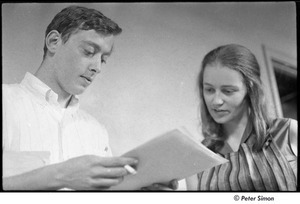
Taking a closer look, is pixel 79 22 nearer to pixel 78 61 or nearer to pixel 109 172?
pixel 78 61

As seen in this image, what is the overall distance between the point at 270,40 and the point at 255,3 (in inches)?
5.4

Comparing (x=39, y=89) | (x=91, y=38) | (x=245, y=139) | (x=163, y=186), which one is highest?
(x=91, y=38)

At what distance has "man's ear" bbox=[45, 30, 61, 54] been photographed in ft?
4.65

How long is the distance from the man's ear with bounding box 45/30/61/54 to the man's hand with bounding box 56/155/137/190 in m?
0.39

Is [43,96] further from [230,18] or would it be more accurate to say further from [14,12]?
[230,18]

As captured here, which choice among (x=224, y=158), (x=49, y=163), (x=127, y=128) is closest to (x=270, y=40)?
(x=224, y=158)

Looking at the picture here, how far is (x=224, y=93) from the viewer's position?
1420mm

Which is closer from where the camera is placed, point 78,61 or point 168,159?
point 168,159

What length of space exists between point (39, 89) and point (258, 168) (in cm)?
75

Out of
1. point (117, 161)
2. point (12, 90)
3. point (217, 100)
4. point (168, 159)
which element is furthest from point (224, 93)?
point (12, 90)

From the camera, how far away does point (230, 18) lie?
1473 millimetres

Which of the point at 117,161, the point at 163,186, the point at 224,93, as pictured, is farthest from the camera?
the point at 224,93

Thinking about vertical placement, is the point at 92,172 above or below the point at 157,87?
below
